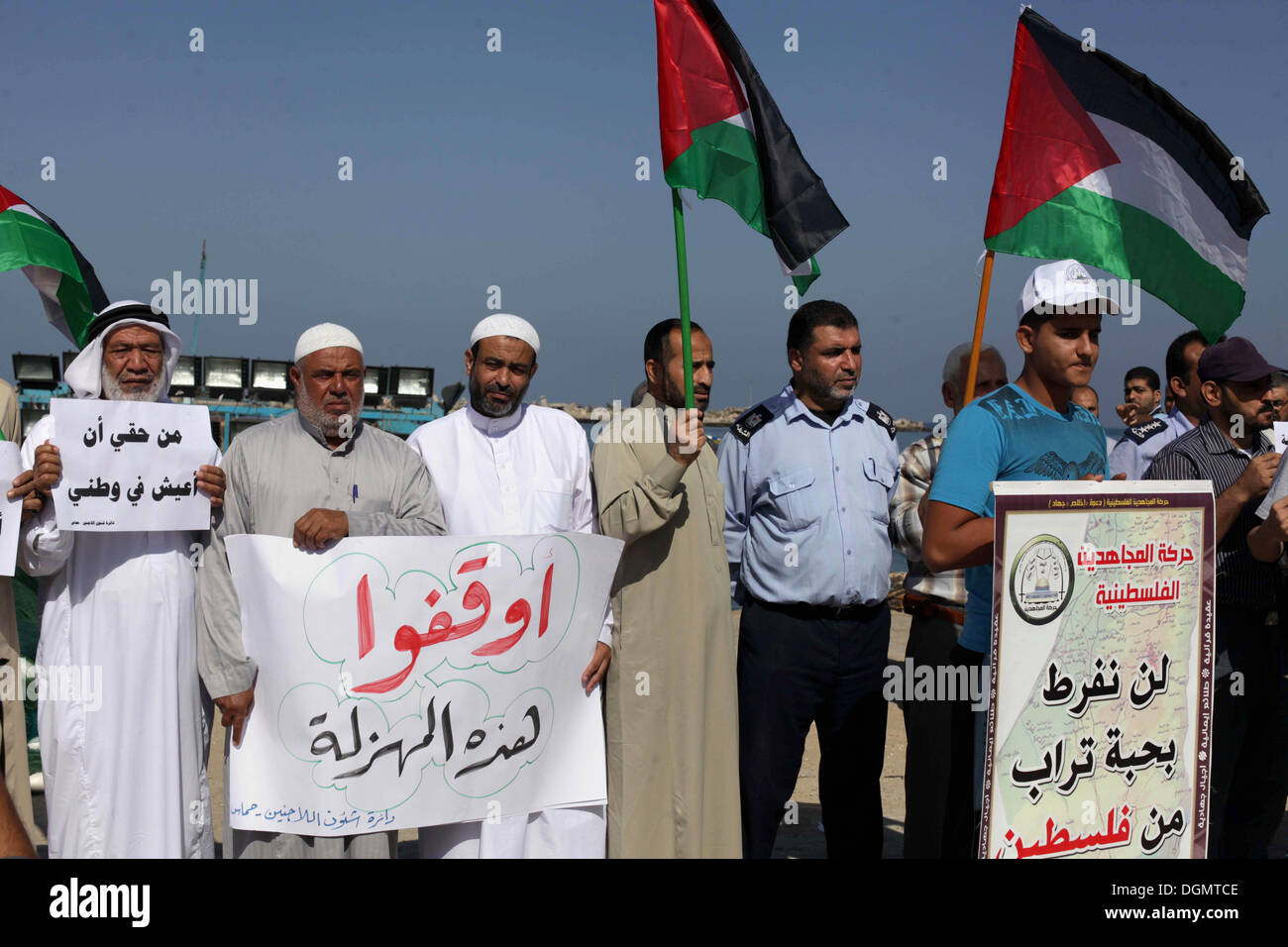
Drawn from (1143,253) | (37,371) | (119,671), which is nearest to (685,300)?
(1143,253)

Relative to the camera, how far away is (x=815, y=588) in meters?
4.29

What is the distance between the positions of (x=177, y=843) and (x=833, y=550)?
8.92 ft

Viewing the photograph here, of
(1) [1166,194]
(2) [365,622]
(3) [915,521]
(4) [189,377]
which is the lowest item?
(2) [365,622]

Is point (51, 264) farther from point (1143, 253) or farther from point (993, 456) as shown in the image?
point (1143, 253)

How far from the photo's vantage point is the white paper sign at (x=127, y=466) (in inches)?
145

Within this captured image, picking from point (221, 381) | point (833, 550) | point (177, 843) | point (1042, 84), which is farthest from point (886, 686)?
point (221, 381)

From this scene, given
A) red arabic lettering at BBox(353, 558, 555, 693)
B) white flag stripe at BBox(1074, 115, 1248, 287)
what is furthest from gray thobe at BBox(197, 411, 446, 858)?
white flag stripe at BBox(1074, 115, 1248, 287)

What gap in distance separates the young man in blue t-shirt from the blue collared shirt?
0.66 meters

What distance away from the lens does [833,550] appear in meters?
4.32

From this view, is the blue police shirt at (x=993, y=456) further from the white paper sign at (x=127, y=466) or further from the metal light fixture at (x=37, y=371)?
the metal light fixture at (x=37, y=371)

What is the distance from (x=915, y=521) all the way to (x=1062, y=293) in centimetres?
145

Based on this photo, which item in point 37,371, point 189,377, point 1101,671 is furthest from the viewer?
point 189,377

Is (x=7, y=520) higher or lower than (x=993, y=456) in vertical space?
lower

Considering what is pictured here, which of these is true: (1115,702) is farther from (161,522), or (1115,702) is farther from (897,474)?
(161,522)
